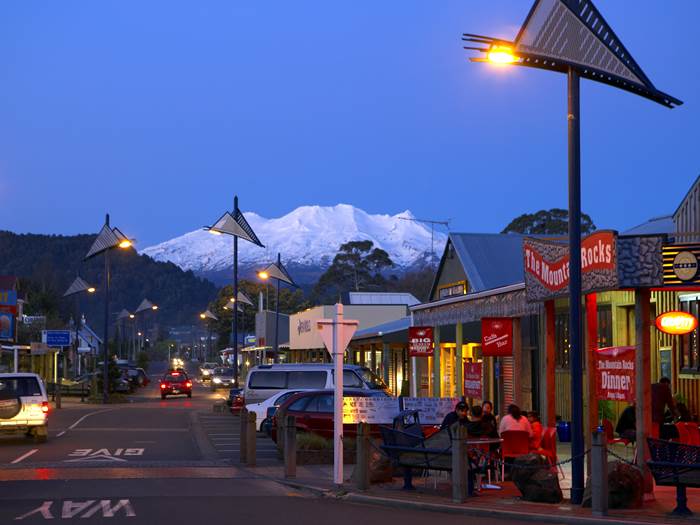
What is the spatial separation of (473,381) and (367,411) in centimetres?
810

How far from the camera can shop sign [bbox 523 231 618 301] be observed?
16.5 metres

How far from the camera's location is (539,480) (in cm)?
1564

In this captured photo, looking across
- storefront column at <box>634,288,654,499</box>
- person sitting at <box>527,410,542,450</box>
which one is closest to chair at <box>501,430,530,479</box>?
person sitting at <box>527,410,542,450</box>

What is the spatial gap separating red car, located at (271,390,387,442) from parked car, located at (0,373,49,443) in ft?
20.7

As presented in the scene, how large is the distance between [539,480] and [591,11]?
264 inches

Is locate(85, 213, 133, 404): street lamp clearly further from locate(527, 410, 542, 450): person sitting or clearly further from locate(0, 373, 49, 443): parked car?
locate(527, 410, 542, 450): person sitting

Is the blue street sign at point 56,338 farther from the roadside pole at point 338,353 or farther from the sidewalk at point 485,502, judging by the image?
the roadside pole at point 338,353

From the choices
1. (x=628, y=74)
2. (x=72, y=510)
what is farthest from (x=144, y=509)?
(x=628, y=74)

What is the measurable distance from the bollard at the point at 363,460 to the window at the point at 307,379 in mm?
17762

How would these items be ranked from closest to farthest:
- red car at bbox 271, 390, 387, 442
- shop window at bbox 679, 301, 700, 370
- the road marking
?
1. shop window at bbox 679, 301, 700, 370
2. the road marking
3. red car at bbox 271, 390, 387, 442

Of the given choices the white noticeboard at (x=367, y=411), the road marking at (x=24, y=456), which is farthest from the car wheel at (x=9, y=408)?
the white noticeboard at (x=367, y=411)

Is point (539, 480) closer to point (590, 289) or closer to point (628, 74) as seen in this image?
point (590, 289)

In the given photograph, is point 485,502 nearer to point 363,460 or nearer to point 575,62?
point 363,460

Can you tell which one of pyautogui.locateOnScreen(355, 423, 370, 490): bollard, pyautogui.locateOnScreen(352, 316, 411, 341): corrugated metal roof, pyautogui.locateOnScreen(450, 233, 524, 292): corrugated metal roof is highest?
pyautogui.locateOnScreen(450, 233, 524, 292): corrugated metal roof
